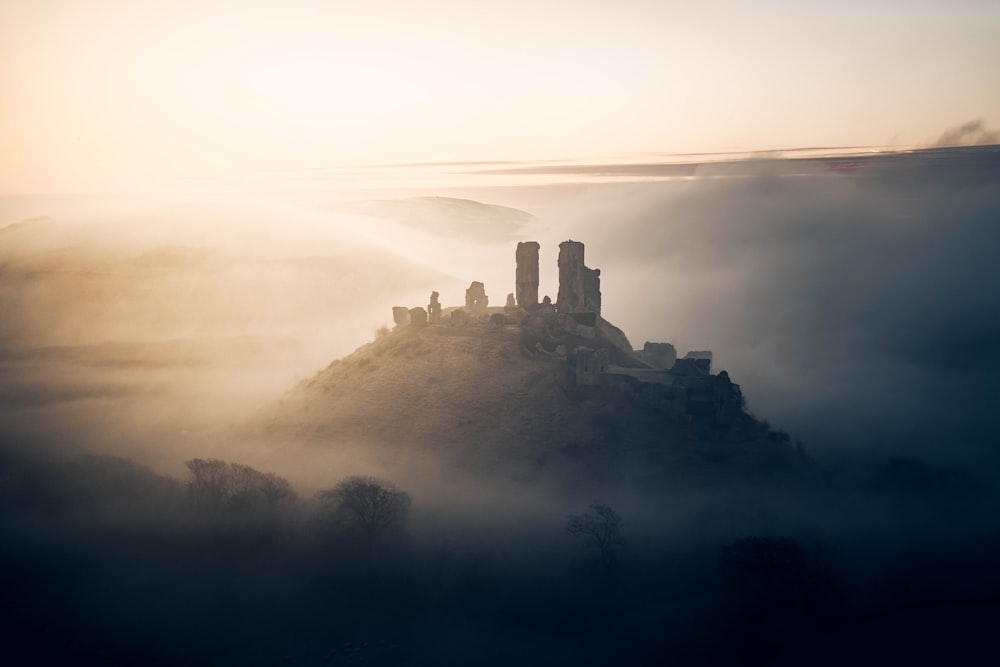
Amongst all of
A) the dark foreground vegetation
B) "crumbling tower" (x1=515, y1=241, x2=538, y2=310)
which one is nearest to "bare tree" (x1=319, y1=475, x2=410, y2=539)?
the dark foreground vegetation

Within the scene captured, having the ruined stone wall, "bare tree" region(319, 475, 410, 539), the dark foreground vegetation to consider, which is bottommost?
the dark foreground vegetation

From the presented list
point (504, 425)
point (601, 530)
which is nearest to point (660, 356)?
point (504, 425)

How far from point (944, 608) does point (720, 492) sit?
25.5 meters

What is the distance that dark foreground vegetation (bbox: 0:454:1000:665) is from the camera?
8156cm

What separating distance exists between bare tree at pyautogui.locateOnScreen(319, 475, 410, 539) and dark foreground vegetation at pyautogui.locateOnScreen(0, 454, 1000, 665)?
182 mm

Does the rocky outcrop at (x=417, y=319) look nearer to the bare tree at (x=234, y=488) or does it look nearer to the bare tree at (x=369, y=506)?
the bare tree at (x=369, y=506)

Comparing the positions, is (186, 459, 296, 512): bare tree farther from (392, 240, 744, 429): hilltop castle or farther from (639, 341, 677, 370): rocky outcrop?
(639, 341, 677, 370): rocky outcrop

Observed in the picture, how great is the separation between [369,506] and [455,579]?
13532 mm

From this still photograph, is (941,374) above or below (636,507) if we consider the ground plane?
above

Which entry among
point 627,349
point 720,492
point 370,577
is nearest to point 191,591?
point 370,577

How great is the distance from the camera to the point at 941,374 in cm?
18525

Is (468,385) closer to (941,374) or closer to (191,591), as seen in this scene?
(191,591)

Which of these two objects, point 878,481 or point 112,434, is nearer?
point 878,481

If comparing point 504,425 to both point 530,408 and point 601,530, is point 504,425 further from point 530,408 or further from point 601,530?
point 601,530
